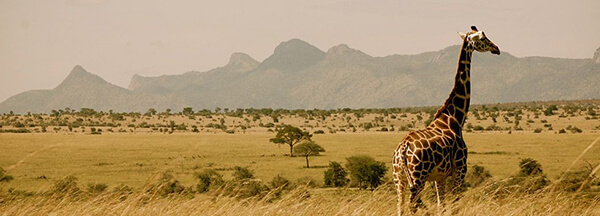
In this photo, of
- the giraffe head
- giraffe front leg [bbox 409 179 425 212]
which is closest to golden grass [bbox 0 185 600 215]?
giraffe front leg [bbox 409 179 425 212]

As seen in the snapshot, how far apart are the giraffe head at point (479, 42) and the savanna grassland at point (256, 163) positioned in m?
1.70

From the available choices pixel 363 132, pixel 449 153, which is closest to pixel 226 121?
pixel 363 132

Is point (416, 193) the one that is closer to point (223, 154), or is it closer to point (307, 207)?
point (307, 207)

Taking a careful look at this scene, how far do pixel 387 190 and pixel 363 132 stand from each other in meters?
120

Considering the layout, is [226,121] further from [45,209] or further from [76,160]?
[45,209]

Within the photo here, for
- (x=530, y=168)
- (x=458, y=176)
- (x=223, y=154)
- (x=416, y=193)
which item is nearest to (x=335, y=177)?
(x=530, y=168)

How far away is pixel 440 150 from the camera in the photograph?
8594mm

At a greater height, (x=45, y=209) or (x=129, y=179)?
(x=45, y=209)

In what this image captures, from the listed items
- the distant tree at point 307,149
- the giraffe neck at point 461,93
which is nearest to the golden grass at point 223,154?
the distant tree at point 307,149

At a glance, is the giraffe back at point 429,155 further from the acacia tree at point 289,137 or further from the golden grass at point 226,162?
the acacia tree at point 289,137

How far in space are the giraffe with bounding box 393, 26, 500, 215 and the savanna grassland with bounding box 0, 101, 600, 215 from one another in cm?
29

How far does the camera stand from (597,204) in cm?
812

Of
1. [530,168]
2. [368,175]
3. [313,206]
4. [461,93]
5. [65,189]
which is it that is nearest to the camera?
[313,206]

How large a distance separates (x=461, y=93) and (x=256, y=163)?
71.5 metres
